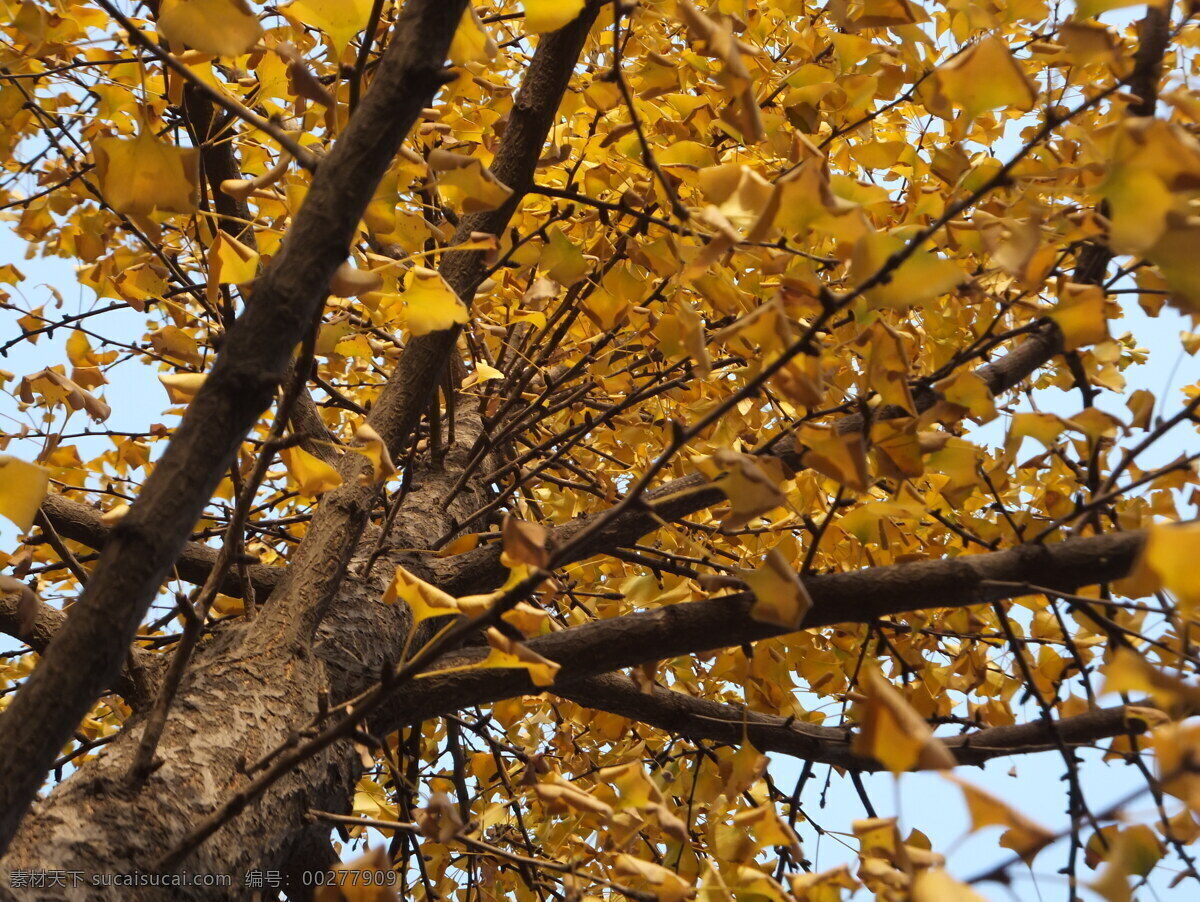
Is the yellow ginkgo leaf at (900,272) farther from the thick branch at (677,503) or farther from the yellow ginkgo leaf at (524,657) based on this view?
the thick branch at (677,503)

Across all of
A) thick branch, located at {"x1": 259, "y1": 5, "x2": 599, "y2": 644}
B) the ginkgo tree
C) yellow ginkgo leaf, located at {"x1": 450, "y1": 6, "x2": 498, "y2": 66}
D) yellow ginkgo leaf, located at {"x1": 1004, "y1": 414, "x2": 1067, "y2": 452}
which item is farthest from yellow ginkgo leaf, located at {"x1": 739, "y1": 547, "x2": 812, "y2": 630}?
thick branch, located at {"x1": 259, "y1": 5, "x2": 599, "y2": 644}

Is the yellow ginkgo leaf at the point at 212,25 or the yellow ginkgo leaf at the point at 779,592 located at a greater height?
the yellow ginkgo leaf at the point at 212,25

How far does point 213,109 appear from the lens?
1854 millimetres

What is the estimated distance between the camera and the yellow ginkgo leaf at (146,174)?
33.6 inches

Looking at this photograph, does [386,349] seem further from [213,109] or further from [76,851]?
[76,851]

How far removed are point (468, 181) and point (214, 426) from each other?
37 centimetres

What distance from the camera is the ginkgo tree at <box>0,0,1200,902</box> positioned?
0.74m

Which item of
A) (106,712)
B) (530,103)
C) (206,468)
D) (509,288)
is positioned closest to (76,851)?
(206,468)

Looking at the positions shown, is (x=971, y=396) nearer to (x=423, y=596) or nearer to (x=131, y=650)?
(x=423, y=596)

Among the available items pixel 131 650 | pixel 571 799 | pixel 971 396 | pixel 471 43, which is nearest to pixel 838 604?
pixel 971 396

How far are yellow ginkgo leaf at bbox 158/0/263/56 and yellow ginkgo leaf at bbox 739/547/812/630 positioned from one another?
0.67 m

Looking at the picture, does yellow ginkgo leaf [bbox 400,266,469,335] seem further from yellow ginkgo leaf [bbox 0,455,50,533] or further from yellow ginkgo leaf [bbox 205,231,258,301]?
yellow ginkgo leaf [bbox 0,455,50,533]

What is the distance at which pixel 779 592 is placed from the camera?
0.79m

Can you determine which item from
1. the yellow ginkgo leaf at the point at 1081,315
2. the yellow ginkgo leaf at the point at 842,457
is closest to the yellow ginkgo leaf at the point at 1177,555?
the yellow ginkgo leaf at the point at 842,457
